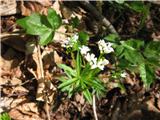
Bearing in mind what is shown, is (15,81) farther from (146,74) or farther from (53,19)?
(146,74)

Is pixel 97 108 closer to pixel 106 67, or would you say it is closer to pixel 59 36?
pixel 106 67

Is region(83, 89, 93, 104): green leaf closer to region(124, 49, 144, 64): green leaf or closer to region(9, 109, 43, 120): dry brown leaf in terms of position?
region(124, 49, 144, 64): green leaf

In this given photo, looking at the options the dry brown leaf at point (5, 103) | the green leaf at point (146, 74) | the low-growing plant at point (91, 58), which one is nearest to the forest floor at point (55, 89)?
the dry brown leaf at point (5, 103)

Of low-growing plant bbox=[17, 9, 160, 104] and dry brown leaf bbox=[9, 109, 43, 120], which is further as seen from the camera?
dry brown leaf bbox=[9, 109, 43, 120]

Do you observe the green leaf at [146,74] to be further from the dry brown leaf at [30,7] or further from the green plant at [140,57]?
the dry brown leaf at [30,7]

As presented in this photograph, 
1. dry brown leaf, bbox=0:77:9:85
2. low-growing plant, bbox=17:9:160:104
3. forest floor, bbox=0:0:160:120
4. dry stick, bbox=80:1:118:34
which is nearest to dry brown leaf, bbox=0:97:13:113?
forest floor, bbox=0:0:160:120

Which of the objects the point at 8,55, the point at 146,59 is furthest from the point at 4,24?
the point at 146,59

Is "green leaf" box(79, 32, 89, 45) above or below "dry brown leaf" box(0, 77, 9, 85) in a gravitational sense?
above

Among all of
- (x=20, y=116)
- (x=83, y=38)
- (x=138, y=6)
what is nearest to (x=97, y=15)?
(x=138, y=6)
